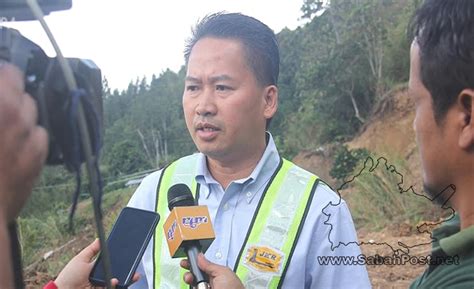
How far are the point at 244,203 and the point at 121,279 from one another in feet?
1.76

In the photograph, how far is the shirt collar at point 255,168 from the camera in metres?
1.93

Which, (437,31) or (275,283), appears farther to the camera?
(275,283)

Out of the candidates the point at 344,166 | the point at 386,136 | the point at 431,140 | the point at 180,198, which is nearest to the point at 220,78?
the point at 180,198

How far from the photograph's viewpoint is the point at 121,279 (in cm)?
148

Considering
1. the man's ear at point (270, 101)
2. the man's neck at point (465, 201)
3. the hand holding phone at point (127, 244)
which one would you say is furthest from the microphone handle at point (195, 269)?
the man's ear at point (270, 101)

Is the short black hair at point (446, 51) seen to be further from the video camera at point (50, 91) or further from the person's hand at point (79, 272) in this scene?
the person's hand at point (79, 272)

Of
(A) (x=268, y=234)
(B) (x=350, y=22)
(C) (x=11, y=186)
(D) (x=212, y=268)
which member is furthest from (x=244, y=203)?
(B) (x=350, y=22)

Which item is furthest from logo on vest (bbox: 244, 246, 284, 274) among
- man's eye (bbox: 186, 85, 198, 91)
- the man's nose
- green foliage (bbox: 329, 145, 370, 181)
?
green foliage (bbox: 329, 145, 370, 181)

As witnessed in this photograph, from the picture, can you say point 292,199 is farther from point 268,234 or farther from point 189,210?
point 189,210

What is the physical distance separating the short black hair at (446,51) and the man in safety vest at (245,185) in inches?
27.7

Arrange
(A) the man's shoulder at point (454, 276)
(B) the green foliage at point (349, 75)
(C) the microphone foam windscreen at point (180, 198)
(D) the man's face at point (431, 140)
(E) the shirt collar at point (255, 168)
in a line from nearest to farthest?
(A) the man's shoulder at point (454, 276), (D) the man's face at point (431, 140), (C) the microphone foam windscreen at point (180, 198), (E) the shirt collar at point (255, 168), (B) the green foliage at point (349, 75)

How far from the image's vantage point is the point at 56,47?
2.57 feet

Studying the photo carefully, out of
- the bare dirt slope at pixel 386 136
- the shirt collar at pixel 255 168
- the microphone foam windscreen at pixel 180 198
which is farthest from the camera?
the bare dirt slope at pixel 386 136

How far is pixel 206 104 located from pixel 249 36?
29 cm
